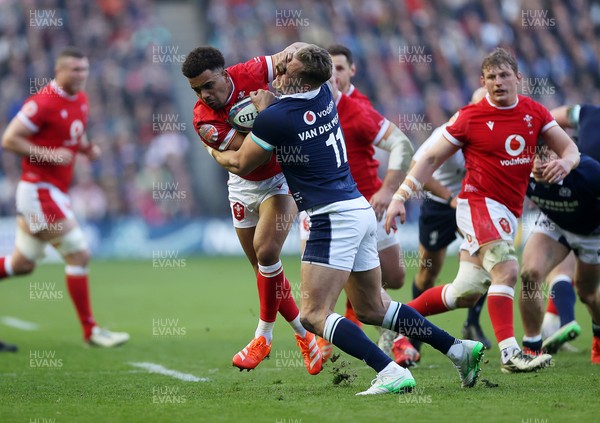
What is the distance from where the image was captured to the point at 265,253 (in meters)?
7.36

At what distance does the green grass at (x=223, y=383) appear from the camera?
223 inches

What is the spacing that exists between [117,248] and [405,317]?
1594 cm

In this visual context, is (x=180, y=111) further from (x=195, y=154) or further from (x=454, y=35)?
(x=454, y=35)

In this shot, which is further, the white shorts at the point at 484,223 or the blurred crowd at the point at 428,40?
the blurred crowd at the point at 428,40

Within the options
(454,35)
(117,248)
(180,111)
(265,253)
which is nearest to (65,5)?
(180,111)

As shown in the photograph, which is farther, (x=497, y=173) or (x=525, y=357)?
(x=497, y=173)

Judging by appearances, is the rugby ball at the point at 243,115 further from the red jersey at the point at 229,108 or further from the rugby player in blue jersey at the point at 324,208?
the rugby player in blue jersey at the point at 324,208

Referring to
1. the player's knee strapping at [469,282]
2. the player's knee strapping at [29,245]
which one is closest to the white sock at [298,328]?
the player's knee strapping at [469,282]

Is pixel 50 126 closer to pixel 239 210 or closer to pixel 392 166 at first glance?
pixel 239 210

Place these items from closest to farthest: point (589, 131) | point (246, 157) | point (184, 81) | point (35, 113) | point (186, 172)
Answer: point (246, 157) < point (589, 131) < point (35, 113) < point (186, 172) < point (184, 81)

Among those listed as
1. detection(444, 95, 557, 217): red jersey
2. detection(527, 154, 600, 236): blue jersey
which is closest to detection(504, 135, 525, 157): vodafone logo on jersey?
detection(444, 95, 557, 217): red jersey

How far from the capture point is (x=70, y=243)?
34.0 ft

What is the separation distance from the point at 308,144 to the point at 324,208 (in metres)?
0.44

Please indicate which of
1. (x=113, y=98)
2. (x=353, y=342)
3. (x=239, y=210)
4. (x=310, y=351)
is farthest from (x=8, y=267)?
(x=113, y=98)
